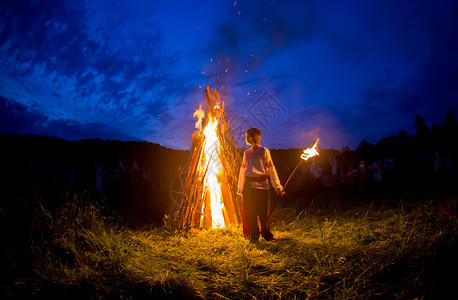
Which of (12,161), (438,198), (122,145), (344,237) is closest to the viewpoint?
(344,237)

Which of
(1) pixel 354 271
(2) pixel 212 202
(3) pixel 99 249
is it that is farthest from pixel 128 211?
(1) pixel 354 271

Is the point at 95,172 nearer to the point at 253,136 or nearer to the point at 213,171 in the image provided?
the point at 213,171

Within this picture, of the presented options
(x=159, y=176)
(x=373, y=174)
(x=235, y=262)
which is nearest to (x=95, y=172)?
(x=159, y=176)

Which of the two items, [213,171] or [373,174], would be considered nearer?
[213,171]

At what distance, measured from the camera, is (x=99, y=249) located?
3.64m

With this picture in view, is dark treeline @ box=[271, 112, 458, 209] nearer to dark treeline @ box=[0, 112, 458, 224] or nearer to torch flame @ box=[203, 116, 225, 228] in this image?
dark treeline @ box=[0, 112, 458, 224]

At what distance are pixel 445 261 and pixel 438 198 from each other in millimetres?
4924

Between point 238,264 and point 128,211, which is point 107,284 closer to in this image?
point 238,264

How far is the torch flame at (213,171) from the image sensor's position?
5477mm

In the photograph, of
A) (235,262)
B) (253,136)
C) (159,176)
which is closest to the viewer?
(235,262)

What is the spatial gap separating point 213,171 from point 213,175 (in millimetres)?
83

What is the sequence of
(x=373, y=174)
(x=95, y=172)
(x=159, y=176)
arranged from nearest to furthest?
(x=373, y=174), (x=95, y=172), (x=159, y=176)

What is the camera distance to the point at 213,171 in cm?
560

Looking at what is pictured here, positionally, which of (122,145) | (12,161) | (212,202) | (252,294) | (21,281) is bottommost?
(252,294)
